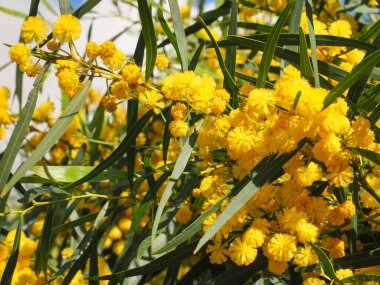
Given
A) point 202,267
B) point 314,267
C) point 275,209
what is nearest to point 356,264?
point 314,267

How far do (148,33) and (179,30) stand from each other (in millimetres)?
134

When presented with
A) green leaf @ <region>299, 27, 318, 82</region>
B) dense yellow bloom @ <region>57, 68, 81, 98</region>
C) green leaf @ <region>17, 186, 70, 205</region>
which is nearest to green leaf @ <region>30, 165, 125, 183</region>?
green leaf @ <region>17, 186, 70, 205</region>

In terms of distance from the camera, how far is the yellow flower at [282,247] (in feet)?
3.48

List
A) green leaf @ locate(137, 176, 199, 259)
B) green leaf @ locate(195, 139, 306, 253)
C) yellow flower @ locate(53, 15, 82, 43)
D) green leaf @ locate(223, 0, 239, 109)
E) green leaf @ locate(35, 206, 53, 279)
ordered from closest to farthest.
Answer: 1. green leaf @ locate(195, 139, 306, 253)
2. yellow flower @ locate(53, 15, 82, 43)
3. green leaf @ locate(137, 176, 199, 259)
4. green leaf @ locate(223, 0, 239, 109)
5. green leaf @ locate(35, 206, 53, 279)

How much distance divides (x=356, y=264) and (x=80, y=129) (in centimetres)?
155

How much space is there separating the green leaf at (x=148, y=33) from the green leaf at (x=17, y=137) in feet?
0.69

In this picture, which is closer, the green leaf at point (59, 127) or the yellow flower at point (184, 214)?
the green leaf at point (59, 127)

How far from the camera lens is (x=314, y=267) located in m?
1.18

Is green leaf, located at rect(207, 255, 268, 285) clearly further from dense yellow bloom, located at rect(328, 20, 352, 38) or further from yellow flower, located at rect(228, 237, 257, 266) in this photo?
dense yellow bloom, located at rect(328, 20, 352, 38)

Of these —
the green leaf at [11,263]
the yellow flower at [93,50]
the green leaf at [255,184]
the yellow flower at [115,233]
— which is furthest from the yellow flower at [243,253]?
the yellow flower at [115,233]

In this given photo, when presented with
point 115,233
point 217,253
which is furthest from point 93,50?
point 115,233

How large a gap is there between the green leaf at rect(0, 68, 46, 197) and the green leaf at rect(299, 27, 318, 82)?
51 centimetres

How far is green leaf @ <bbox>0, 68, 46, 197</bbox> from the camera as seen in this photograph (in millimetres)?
1089

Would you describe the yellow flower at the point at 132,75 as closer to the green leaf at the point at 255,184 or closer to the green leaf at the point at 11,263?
the green leaf at the point at 255,184
